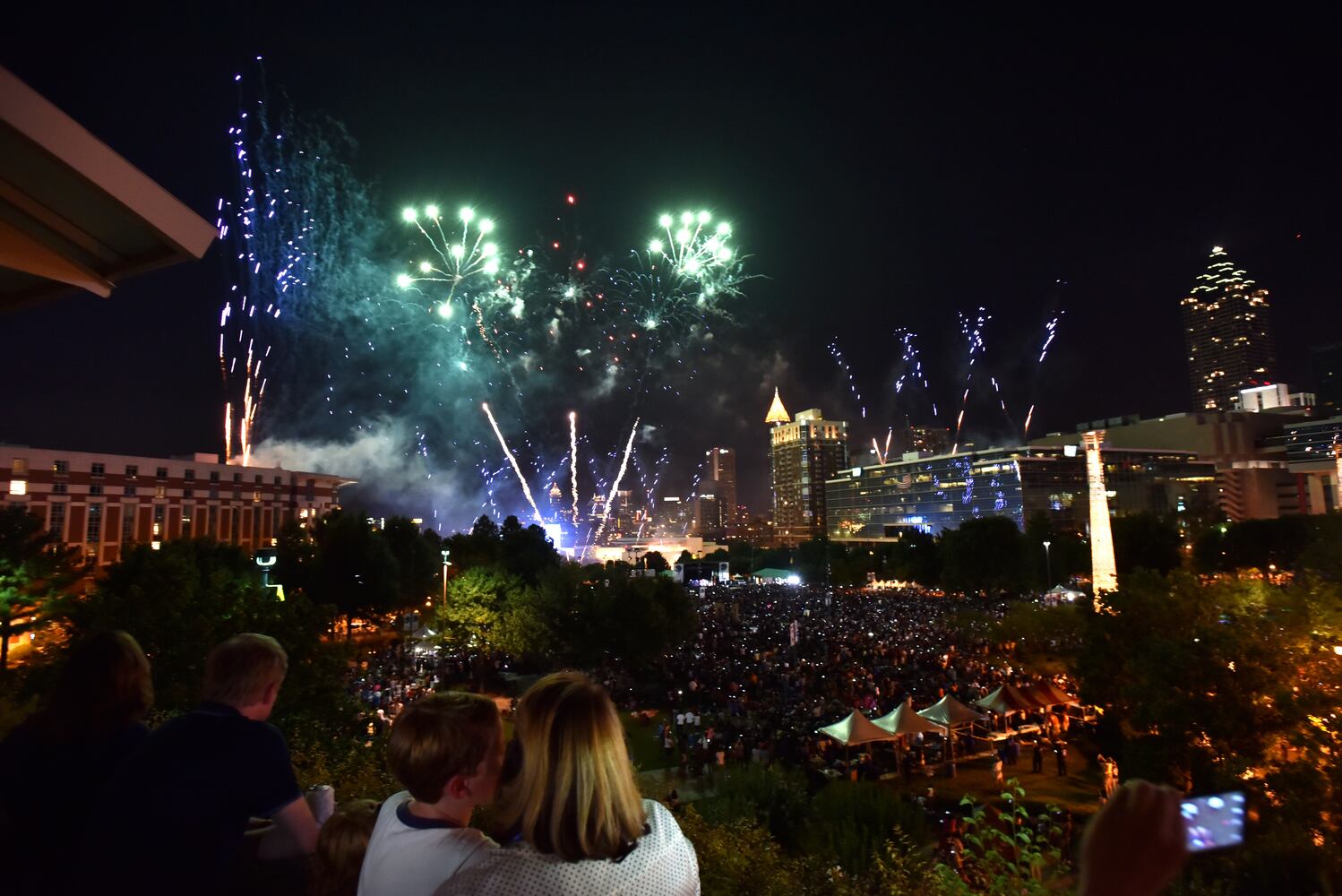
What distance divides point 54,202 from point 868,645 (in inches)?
1168

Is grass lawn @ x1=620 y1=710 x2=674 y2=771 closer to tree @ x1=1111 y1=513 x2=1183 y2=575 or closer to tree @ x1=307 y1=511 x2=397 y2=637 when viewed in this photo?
tree @ x1=307 y1=511 x2=397 y2=637

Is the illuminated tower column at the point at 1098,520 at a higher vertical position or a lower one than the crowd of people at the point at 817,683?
higher

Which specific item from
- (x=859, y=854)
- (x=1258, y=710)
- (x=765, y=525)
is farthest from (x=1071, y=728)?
(x=765, y=525)

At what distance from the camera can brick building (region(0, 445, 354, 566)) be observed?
4531cm

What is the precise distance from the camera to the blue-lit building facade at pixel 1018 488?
94812mm

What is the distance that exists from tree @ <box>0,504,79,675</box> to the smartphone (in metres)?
23.2

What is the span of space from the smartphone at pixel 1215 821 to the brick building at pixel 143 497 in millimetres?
51791

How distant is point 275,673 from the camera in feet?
8.93

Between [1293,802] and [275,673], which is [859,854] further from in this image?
[275,673]

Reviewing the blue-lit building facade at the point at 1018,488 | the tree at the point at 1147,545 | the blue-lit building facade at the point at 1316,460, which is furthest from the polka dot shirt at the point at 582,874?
the blue-lit building facade at the point at 1316,460

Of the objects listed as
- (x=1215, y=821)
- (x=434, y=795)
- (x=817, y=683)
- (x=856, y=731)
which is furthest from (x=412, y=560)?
(x=1215, y=821)

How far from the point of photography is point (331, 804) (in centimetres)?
366

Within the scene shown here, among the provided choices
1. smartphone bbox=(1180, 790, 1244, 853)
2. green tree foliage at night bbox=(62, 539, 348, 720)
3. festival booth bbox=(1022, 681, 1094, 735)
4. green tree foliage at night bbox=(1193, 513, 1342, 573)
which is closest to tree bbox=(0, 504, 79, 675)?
green tree foliage at night bbox=(62, 539, 348, 720)

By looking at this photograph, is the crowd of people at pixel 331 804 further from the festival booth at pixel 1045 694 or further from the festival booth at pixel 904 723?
the festival booth at pixel 1045 694
